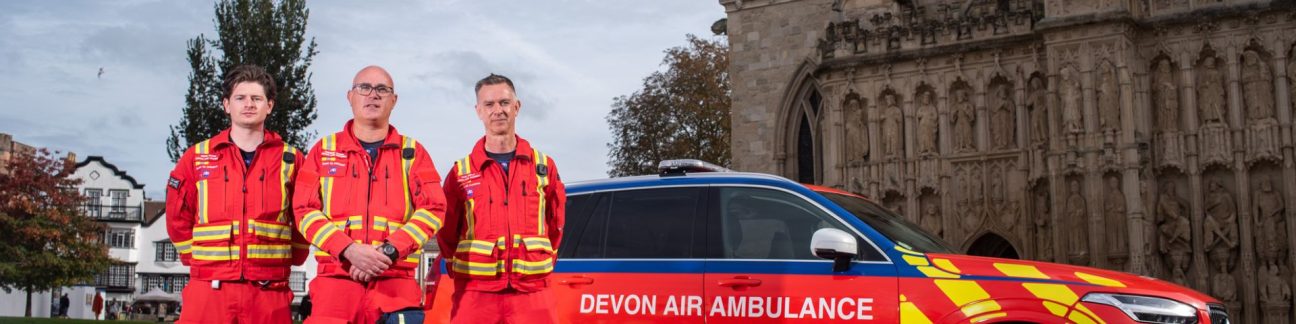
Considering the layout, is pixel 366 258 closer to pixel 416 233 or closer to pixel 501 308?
pixel 416 233

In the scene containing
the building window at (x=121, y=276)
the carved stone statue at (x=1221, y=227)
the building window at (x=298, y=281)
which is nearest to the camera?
the carved stone statue at (x=1221, y=227)

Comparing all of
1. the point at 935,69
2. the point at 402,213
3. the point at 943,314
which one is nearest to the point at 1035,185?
the point at 935,69

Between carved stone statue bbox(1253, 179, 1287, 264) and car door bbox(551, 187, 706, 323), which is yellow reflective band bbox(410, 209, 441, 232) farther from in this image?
carved stone statue bbox(1253, 179, 1287, 264)

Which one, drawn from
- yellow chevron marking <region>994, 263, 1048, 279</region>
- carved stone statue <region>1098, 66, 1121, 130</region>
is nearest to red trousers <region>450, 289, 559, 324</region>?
yellow chevron marking <region>994, 263, 1048, 279</region>

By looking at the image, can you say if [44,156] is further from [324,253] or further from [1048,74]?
[324,253]

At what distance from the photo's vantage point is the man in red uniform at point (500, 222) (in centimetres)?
586

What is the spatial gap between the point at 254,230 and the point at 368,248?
760mm

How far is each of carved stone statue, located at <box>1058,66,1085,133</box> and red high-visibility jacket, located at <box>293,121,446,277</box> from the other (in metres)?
15.8

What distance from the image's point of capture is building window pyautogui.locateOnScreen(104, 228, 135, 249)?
60438mm

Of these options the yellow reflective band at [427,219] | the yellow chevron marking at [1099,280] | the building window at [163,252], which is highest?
the building window at [163,252]

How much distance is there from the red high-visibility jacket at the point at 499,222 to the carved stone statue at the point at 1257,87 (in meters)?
15.9

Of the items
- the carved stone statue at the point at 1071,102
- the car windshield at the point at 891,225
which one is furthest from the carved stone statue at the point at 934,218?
the car windshield at the point at 891,225

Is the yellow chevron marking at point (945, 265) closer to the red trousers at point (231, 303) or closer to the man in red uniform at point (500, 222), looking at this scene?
the man in red uniform at point (500, 222)

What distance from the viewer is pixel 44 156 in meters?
38.1
